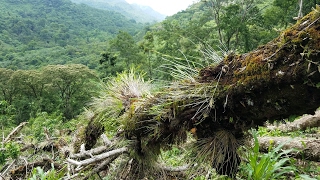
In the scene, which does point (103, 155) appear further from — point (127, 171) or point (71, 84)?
point (71, 84)

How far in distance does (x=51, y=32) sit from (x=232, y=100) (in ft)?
382

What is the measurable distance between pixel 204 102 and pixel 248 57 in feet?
1.47

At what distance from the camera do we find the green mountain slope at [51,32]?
70125mm

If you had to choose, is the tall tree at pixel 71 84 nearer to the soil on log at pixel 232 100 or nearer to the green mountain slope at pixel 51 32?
the green mountain slope at pixel 51 32

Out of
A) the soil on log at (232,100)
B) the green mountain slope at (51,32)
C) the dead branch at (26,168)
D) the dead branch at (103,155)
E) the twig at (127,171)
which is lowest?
the green mountain slope at (51,32)

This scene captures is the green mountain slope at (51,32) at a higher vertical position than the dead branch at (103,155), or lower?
lower

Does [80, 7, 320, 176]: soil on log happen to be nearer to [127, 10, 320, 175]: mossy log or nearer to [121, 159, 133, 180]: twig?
[127, 10, 320, 175]: mossy log

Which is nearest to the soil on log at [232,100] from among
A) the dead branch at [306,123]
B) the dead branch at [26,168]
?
the dead branch at [26,168]

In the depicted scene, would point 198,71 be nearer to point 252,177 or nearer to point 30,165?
point 252,177

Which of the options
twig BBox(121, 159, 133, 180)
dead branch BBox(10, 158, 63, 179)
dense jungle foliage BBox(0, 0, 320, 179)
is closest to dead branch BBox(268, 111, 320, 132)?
dense jungle foliage BBox(0, 0, 320, 179)

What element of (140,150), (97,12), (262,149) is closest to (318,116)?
(262,149)

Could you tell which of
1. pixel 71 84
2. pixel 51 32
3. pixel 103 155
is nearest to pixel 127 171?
pixel 103 155

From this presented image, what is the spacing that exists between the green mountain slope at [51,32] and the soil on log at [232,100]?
57135 millimetres

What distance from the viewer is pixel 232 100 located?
186cm
